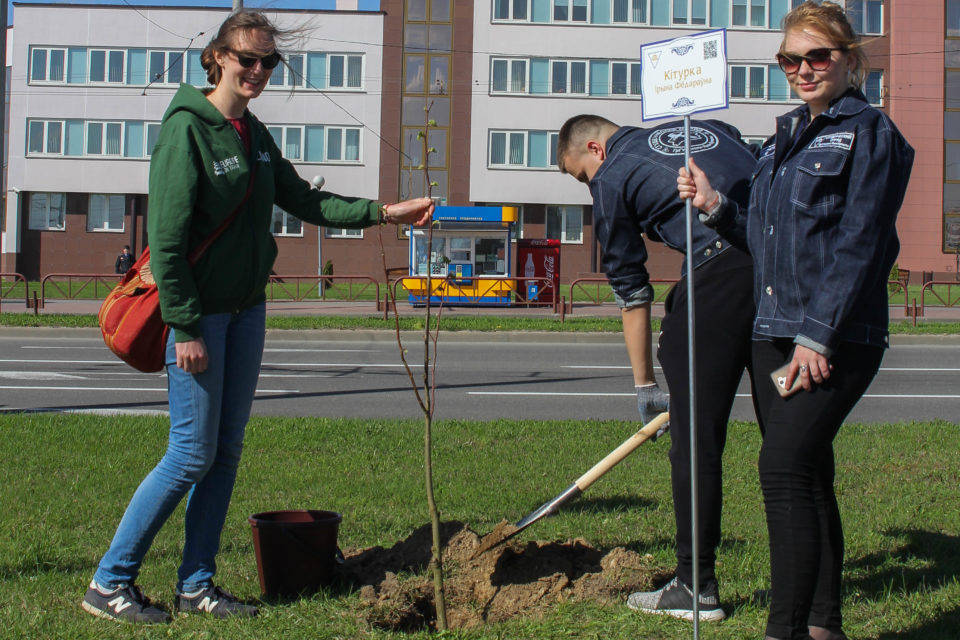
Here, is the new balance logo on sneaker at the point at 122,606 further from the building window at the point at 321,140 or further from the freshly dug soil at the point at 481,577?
the building window at the point at 321,140

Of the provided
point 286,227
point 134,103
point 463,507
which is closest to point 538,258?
point 286,227

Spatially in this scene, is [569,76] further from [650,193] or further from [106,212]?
[650,193]

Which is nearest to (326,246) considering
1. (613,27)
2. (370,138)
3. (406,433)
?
(370,138)

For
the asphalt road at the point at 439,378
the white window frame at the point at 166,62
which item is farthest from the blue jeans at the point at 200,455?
the white window frame at the point at 166,62

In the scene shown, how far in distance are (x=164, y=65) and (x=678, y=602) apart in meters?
44.2

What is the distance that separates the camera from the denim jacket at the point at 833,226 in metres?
2.73

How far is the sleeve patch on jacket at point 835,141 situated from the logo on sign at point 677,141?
807mm

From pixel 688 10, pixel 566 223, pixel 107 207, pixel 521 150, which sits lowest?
pixel 566 223

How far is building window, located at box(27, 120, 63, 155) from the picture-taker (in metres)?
43.7

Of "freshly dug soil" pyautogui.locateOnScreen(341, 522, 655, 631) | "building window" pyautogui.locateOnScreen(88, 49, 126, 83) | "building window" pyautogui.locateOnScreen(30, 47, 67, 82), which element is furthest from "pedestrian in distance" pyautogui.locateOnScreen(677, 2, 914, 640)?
"building window" pyautogui.locateOnScreen(30, 47, 67, 82)

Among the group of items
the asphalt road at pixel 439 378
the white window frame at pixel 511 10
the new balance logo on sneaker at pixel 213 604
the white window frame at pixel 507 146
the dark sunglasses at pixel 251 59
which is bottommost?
the new balance logo on sneaker at pixel 213 604

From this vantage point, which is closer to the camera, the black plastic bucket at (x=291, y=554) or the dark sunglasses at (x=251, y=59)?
the dark sunglasses at (x=251, y=59)

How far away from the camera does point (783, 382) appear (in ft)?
9.41

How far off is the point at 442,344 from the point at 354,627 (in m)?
13.9
